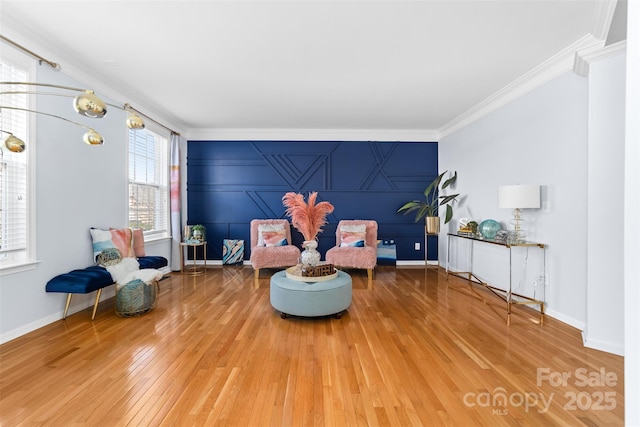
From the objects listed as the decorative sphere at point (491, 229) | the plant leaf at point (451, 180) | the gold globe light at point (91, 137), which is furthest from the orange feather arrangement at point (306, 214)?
the plant leaf at point (451, 180)

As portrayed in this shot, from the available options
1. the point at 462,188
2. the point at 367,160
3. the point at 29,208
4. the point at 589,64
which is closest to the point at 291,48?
the point at 589,64

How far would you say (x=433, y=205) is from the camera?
5719mm

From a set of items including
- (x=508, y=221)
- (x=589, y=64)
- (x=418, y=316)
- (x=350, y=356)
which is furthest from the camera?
(x=508, y=221)

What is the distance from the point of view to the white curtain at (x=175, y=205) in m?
5.20

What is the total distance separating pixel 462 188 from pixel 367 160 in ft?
6.24

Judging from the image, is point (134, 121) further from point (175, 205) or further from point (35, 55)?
point (175, 205)

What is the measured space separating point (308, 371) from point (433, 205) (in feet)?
15.0

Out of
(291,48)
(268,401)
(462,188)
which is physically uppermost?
(291,48)

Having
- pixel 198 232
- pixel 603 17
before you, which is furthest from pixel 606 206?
pixel 198 232

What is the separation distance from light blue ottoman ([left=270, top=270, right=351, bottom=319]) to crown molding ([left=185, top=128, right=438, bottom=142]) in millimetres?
3587

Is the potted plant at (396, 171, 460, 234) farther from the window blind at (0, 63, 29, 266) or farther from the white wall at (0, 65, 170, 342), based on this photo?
the window blind at (0, 63, 29, 266)

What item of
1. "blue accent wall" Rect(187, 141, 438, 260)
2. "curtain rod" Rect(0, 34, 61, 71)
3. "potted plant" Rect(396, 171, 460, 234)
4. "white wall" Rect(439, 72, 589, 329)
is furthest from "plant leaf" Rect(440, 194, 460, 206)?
"curtain rod" Rect(0, 34, 61, 71)

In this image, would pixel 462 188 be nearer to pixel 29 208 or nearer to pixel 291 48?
pixel 291 48

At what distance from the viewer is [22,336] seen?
2.56 metres
